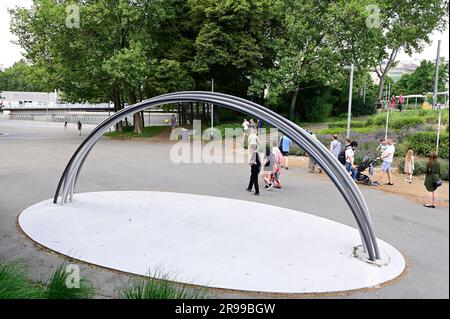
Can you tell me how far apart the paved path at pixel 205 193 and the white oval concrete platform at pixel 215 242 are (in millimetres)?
331

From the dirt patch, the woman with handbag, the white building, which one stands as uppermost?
the white building

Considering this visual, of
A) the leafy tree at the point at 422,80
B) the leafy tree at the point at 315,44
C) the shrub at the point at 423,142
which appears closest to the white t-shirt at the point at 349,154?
the shrub at the point at 423,142

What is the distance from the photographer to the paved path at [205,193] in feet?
19.7

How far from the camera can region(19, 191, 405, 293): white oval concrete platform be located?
19.5 feet

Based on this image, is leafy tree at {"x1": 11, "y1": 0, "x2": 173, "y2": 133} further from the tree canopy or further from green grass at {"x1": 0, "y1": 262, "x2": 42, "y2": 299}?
green grass at {"x1": 0, "y1": 262, "x2": 42, "y2": 299}

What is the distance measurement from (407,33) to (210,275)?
34581mm

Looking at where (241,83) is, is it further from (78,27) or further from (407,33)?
(407,33)

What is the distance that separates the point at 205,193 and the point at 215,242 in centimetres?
442

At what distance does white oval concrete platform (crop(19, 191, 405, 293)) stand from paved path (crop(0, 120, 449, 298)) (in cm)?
33

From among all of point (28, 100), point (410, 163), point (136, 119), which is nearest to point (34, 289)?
point (410, 163)

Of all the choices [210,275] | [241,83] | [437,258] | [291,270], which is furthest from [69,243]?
[241,83]

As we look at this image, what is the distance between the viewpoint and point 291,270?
616 cm

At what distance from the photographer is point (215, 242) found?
7.35 metres

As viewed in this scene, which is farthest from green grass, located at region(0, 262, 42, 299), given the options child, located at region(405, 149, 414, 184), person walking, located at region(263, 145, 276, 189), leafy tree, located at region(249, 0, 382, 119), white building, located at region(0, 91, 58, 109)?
white building, located at region(0, 91, 58, 109)
